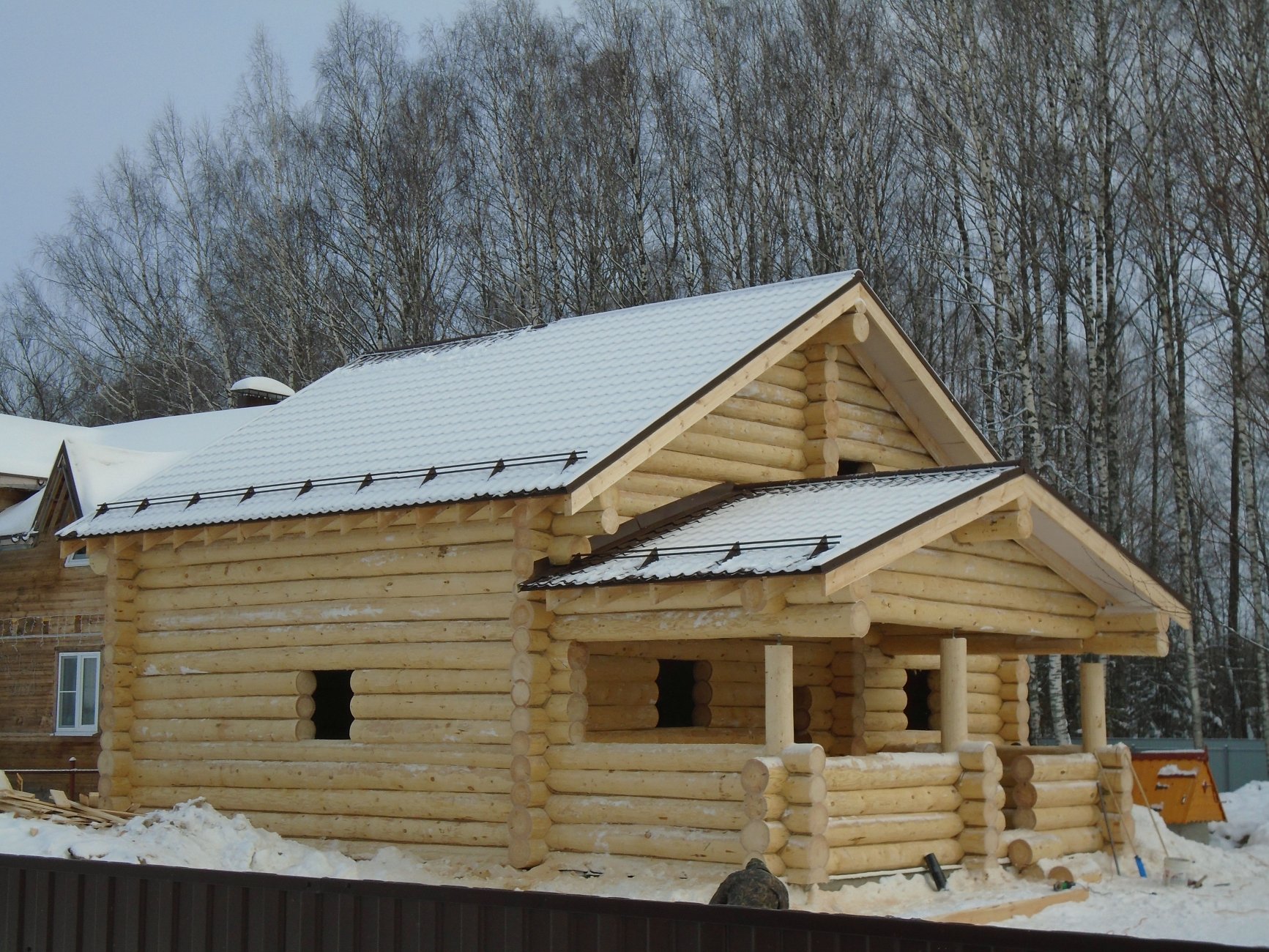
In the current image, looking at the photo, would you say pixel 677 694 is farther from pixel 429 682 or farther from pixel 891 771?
pixel 891 771

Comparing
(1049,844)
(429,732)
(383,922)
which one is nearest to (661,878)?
(429,732)

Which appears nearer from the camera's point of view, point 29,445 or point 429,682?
point 429,682

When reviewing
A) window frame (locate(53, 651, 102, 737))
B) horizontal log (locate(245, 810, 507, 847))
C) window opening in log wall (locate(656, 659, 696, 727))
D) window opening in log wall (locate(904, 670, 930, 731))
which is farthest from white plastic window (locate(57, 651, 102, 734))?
window opening in log wall (locate(904, 670, 930, 731))

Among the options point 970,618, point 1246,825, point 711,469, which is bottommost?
point 1246,825

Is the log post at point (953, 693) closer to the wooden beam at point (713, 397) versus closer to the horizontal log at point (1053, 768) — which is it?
the horizontal log at point (1053, 768)

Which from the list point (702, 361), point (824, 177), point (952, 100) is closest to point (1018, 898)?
point (702, 361)

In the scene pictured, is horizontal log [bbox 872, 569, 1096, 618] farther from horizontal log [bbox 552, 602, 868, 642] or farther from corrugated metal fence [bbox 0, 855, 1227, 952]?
corrugated metal fence [bbox 0, 855, 1227, 952]

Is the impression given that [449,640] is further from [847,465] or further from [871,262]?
[871,262]

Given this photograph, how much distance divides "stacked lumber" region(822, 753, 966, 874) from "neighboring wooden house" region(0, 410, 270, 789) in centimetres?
1666

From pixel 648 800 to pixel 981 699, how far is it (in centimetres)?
742

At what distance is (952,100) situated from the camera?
31.5 meters

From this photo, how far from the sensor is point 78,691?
90.4 feet

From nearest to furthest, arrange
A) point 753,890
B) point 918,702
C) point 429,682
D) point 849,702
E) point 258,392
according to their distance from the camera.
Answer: point 753,890 < point 429,682 < point 849,702 < point 918,702 < point 258,392

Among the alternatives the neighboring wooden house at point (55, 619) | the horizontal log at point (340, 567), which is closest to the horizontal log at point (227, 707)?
the horizontal log at point (340, 567)
